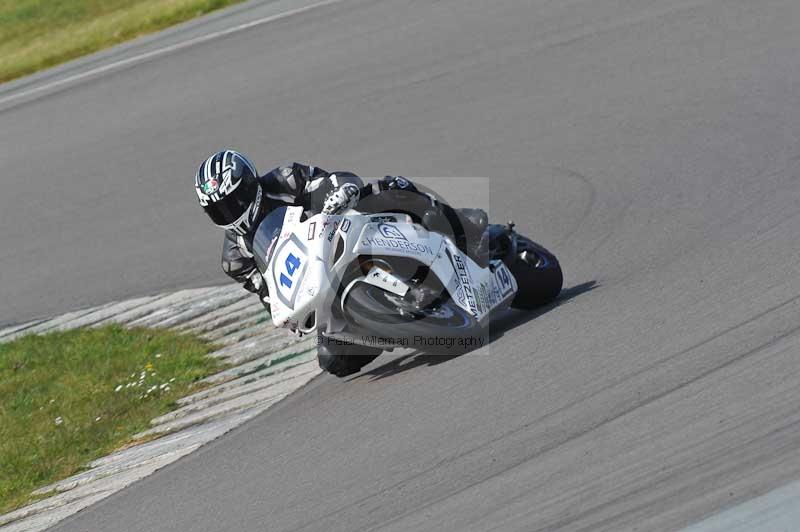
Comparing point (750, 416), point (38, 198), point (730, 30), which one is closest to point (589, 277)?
point (750, 416)

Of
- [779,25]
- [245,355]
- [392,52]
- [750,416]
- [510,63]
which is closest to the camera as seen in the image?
[750,416]

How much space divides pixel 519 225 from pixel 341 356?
288 cm

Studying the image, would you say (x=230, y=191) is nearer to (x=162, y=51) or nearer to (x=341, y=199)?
(x=341, y=199)

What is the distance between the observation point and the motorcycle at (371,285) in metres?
6.45

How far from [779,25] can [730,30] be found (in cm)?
44

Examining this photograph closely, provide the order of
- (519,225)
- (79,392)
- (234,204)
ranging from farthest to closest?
1. (519,225)
2. (79,392)
3. (234,204)

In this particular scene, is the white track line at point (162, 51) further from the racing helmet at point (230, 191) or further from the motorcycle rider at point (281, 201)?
the racing helmet at point (230, 191)

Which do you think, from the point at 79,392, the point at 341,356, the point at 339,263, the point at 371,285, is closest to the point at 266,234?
the point at 339,263

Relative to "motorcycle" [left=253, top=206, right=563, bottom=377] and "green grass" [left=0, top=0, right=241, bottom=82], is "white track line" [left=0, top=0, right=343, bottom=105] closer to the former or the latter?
"green grass" [left=0, top=0, right=241, bottom=82]

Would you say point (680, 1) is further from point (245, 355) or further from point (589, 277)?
point (245, 355)

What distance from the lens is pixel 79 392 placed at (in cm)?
916

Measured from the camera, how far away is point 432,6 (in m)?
14.7

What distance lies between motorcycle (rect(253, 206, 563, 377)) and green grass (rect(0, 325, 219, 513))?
5.96ft

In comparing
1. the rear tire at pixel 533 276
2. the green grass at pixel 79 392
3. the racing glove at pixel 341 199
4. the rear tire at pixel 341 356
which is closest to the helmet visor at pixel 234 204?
the racing glove at pixel 341 199
